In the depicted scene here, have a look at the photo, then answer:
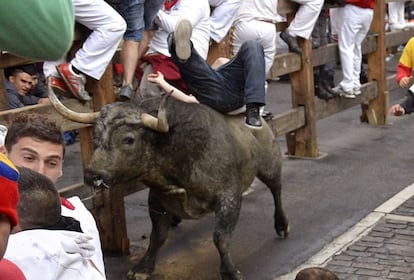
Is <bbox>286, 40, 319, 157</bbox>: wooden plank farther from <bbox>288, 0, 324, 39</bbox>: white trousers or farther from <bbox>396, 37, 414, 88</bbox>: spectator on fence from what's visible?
<bbox>396, 37, 414, 88</bbox>: spectator on fence

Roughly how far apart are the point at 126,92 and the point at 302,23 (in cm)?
334

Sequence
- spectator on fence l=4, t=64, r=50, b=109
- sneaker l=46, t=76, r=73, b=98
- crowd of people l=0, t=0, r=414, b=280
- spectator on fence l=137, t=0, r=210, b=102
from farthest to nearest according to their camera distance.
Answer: spectator on fence l=4, t=64, r=50, b=109 → spectator on fence l=137, t=0, r=210, b=102 → sneaker l=46, t=76, r=73, b=98 → crowd of people l=0, t=0, r=414, b=280

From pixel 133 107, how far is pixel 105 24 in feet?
2.38

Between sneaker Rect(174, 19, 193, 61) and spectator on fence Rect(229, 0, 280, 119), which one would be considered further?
spectator on fence Rect(229, 0, 280, 119)

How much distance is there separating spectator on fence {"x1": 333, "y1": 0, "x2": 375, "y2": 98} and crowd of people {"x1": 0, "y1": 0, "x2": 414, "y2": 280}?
0.01 meters

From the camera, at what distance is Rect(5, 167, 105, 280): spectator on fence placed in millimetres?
2406

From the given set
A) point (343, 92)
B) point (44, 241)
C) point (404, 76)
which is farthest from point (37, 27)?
point (343, 92)

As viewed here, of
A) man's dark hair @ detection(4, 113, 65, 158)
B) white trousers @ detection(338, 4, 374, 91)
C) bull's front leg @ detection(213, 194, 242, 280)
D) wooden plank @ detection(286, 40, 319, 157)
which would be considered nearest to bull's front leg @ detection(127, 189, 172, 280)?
bull's front leg @ detection(213, 194, 242, 280)

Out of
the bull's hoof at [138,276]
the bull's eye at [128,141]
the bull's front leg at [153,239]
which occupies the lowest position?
the bull's hoof at [138,276]

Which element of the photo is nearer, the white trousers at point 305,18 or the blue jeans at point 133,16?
the blue jeans at point 133,16

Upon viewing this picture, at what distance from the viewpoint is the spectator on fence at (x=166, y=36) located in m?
6.55

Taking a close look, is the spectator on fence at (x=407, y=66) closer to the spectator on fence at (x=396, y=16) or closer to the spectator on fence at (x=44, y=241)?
the spectator on fence at (x=396, y=16)

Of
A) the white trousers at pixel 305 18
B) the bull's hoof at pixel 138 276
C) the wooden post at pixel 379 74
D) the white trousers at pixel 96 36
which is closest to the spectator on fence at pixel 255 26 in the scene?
the white trousers at pixel 305 18

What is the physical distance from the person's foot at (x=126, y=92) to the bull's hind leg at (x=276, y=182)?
1.22 metres
